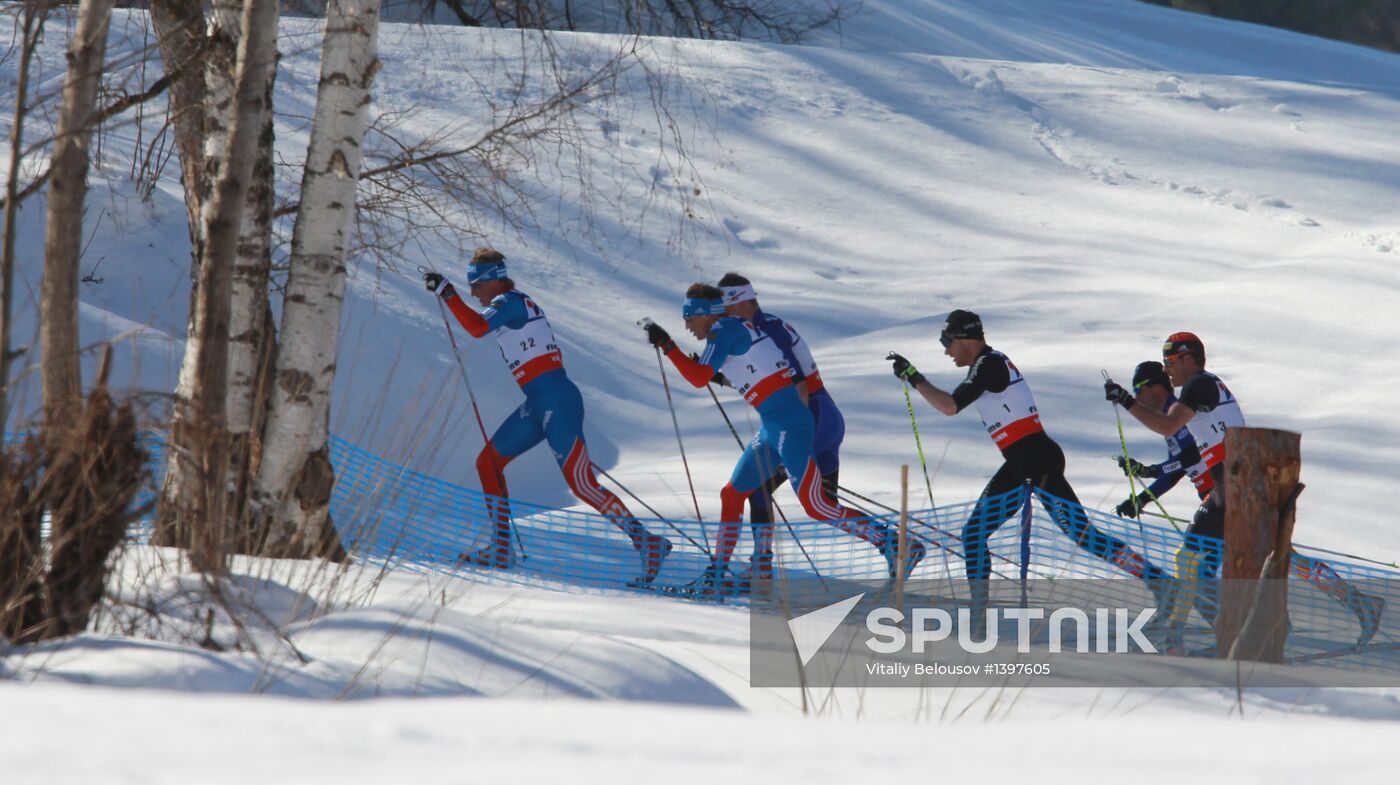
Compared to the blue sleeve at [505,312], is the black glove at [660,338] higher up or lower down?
lower down

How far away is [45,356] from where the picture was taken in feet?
15.6

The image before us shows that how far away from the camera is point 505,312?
7.60m

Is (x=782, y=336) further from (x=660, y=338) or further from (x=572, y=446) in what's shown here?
(x=572, y=446)

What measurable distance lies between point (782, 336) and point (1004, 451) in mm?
1359

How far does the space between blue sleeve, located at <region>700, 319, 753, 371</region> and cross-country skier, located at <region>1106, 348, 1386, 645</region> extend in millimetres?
1901

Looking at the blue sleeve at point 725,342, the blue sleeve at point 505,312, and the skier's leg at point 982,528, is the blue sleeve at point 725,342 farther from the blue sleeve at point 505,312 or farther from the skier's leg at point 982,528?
the skier's leg at point 982,528

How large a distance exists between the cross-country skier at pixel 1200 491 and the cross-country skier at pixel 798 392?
1592mm

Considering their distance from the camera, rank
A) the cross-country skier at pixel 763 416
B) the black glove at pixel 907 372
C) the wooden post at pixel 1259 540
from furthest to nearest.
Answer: the cross-country skier at pixel 763 416
the black glove at pixel 907 372
the wooden post at pixel 1259 540

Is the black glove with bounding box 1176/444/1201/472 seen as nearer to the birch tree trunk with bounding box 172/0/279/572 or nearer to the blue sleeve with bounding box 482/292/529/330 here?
the blue sleeve with bounding box 482/292/529/330

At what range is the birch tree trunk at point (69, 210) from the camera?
15.7 feet

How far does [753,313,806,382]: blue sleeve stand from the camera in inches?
302

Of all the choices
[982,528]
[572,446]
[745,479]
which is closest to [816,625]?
[982,528]

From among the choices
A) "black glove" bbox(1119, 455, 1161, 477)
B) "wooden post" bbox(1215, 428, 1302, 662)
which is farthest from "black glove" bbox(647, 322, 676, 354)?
"wooden post" bbox(1215, 428, 1302, 662)

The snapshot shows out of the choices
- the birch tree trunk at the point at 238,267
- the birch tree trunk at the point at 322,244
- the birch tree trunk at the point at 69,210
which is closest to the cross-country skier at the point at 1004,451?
the birch tree trunk at the point at 322,244
